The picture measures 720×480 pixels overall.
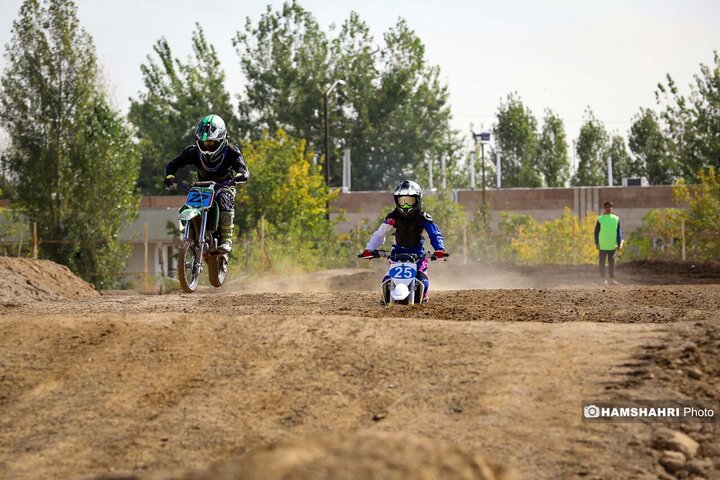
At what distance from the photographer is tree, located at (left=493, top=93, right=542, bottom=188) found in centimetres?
6975

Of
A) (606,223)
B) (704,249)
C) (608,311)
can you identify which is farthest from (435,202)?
(608,311)

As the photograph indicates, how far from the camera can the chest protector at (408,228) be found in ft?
47.5

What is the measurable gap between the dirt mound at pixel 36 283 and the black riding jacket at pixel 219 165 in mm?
3564

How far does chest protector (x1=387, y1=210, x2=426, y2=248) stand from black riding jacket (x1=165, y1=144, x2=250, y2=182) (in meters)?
2.14

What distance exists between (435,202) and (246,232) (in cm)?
656

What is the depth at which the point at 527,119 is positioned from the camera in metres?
71.1

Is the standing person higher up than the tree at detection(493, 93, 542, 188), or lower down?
lower down

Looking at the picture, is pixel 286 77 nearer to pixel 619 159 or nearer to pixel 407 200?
pixel 619 159

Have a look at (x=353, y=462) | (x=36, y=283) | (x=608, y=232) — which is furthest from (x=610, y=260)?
(x=353, y=462)

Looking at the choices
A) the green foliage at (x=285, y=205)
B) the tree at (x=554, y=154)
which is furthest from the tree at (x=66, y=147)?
the tree at (x=554, y=154)

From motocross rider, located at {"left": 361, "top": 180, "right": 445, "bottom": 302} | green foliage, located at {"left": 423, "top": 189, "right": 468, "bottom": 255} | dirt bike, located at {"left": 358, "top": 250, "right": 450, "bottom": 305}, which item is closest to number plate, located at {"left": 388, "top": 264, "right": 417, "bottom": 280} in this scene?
dirt bike, located at {"left": 358, "top": 250, "right": 450, "bottom": 305}

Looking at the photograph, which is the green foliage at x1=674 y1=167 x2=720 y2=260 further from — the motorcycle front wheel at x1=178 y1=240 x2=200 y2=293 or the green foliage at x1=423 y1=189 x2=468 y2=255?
the motorcycle front wheel at x1=178 y1=240 x2=200 y2=293

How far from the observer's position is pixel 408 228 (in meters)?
14.5

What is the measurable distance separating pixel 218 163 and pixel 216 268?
1522 millimetres
